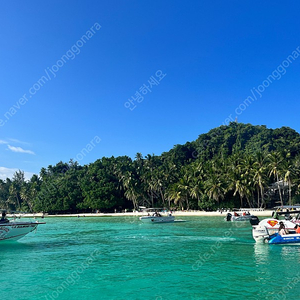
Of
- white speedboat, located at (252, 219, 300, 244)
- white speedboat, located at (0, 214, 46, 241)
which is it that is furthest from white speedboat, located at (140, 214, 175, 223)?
white speedboat, located at (252, 219, 300, 244)

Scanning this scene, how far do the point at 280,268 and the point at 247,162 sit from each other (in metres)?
57.4

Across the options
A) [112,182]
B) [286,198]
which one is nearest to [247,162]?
A: [286,198]

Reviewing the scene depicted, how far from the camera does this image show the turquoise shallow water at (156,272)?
14.7m

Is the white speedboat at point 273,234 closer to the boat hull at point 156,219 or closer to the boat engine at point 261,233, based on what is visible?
the boat engine at point 261,233

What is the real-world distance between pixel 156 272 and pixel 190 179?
2765 inches

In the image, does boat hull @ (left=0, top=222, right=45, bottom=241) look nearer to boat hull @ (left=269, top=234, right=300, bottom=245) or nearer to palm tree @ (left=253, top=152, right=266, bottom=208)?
boat hull @ (left=269, top=234, right=300, bottom=245)

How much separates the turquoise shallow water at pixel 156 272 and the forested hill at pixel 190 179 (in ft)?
156

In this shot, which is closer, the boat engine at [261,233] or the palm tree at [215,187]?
the boat engine at [261,233]

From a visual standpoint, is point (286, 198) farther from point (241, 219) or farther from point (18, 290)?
point (18, 290)

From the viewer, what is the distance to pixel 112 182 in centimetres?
10712

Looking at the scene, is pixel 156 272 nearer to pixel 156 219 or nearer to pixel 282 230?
pixel 282 230

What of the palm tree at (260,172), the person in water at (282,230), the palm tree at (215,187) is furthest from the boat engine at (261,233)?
the palm tree at (215,187)

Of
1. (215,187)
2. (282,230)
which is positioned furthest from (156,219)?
(282,230)

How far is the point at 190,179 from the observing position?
87.6 meters
